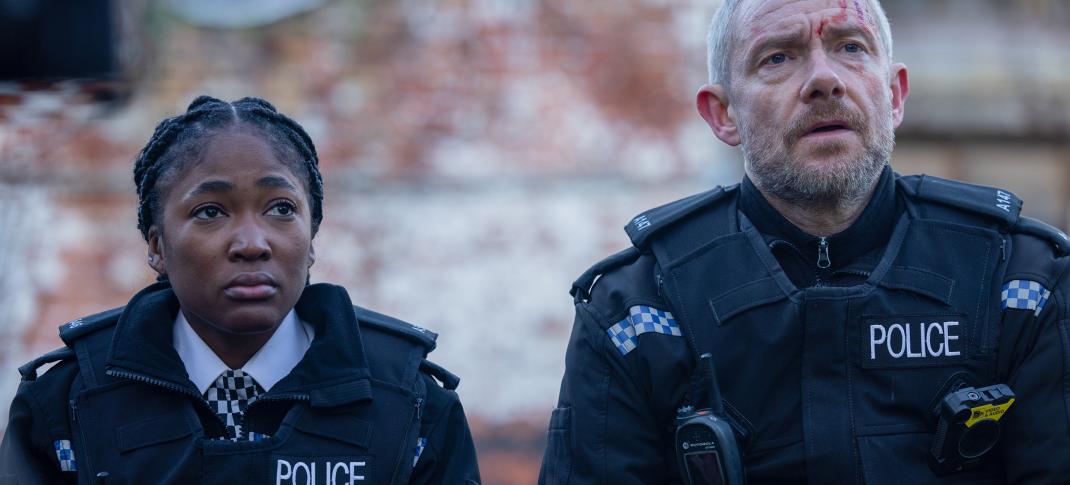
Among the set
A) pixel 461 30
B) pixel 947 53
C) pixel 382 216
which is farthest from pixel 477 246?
pixel 947 53

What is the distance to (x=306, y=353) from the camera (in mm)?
3229

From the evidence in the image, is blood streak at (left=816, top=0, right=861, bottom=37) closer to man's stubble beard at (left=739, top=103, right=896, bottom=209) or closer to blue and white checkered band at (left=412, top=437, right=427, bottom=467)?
man's stubble beard at (left=739, top=103, right=896, bottom=209)

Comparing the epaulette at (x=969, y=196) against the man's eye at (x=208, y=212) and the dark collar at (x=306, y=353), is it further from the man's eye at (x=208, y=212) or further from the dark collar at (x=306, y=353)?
the man's eye at (x=208, y=212)

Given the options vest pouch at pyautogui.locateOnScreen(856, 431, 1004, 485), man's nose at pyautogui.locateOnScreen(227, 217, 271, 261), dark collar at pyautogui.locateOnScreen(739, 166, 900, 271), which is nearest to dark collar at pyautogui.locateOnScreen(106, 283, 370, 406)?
man's nose at pyautogui.locateOnScreen(227, 217, 271, 261)

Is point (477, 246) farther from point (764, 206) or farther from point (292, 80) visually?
point (764, 206)

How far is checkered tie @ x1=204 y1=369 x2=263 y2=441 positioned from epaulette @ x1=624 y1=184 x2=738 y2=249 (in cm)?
91

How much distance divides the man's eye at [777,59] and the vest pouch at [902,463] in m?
0.87

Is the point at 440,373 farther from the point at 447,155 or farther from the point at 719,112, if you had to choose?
the point at 447,155

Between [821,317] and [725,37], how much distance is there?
2.48 ft

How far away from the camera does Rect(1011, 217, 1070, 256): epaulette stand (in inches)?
124

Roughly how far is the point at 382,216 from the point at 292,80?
A: 67 cm

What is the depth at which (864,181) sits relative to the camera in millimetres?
3221

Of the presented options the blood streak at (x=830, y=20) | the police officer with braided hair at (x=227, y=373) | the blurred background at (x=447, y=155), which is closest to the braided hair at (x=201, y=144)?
the police officer with braided hair at (x=227, y=373)

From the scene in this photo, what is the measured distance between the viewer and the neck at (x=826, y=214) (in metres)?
3.27
